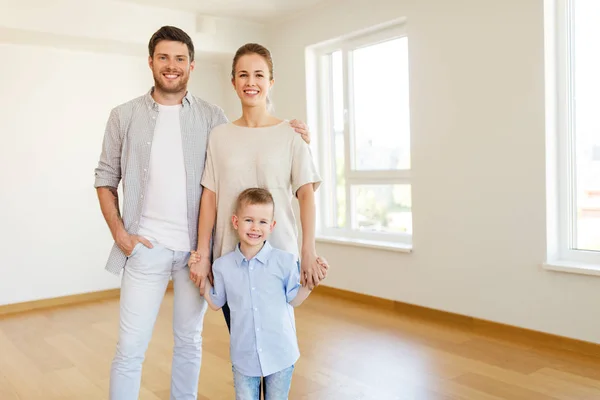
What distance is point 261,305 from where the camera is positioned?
1.90m

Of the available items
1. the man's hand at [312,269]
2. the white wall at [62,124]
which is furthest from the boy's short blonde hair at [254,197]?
the white wall at [62,124]

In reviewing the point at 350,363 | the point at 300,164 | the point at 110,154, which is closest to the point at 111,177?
the point at 110,154

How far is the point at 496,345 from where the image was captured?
351 cm

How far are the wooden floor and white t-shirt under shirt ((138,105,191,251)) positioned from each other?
1119mm

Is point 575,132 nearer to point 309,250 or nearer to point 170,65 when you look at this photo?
point 309,250

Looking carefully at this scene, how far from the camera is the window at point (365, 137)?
15.2ft

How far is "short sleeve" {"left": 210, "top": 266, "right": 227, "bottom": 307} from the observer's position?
193cm

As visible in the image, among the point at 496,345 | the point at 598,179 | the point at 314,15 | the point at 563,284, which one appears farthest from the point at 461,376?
the point at 314,15

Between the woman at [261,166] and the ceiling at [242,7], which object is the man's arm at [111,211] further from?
the ceiling at [242,7]

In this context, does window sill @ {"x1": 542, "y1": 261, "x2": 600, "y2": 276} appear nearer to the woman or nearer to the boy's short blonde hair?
the woman

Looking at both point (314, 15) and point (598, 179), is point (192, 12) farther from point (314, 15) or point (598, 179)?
point (598, 179)

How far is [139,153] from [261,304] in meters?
0.70

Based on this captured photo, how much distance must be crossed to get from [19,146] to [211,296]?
3.65 m

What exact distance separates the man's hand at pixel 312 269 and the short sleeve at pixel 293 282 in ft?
0.09
